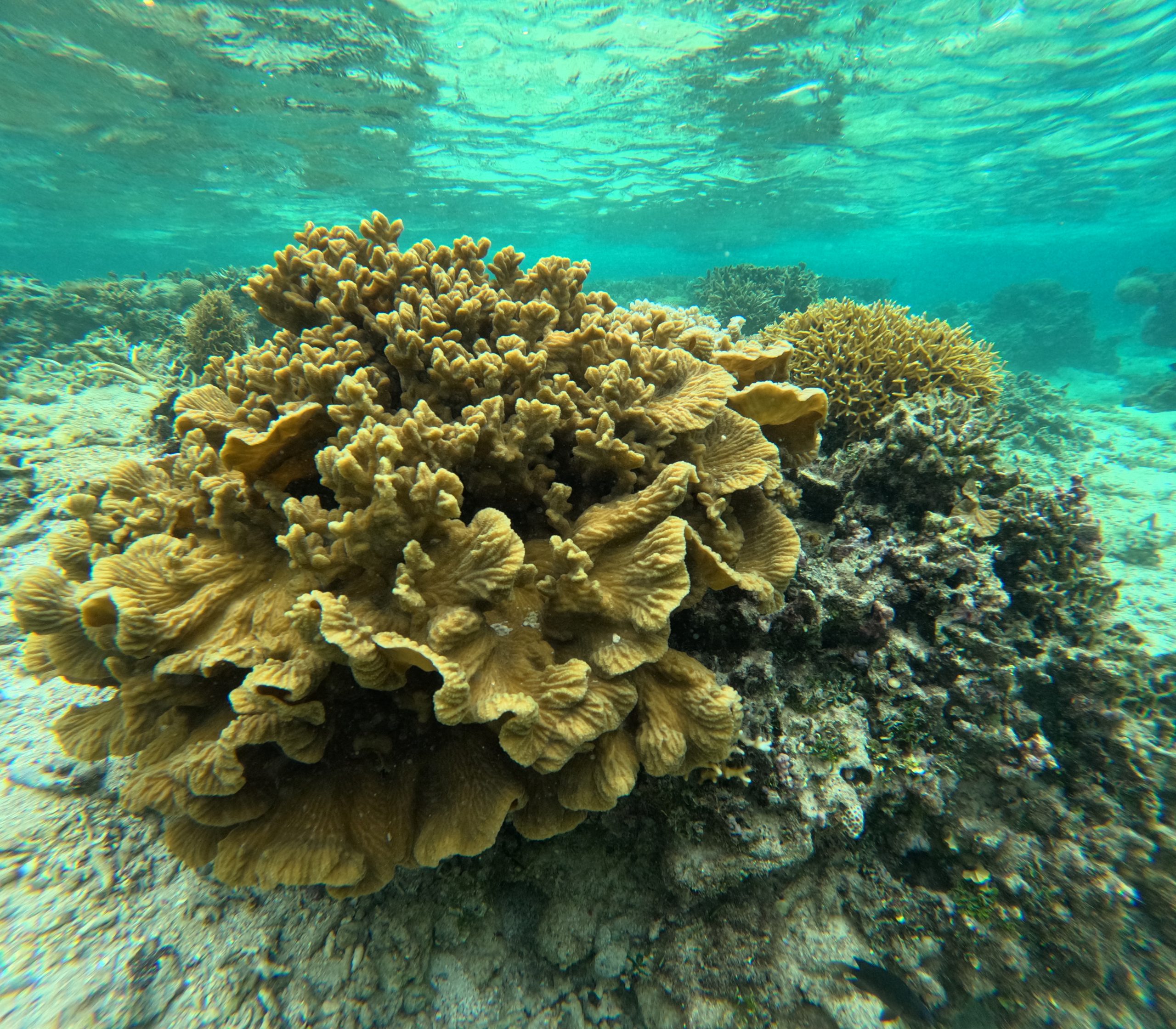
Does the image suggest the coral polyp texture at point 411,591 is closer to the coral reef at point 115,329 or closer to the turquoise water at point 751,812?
the turquoise water at point 751,812

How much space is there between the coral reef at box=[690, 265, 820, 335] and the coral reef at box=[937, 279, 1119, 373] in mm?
15436

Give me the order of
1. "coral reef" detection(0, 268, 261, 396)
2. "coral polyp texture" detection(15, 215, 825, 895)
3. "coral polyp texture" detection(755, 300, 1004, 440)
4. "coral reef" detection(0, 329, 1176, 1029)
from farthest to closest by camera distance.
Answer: "coral reef" detection(0, 268, 261, 396) < "coral polyp texture" detection(755, 300, 1004, 440) < "coral reef" detection(0, 329, 1176, 1029) < "coral polyp texture" detection(15, 215, 825, 895)

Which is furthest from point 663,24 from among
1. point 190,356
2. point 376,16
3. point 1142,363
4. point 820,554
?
point 1142,363

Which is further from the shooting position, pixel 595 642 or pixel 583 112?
pixel 583 112

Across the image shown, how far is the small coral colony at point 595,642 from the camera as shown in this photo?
205 cm

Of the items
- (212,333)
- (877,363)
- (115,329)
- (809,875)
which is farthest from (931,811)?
(115,329)

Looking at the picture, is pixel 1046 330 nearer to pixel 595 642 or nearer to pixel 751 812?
pixel 751 812

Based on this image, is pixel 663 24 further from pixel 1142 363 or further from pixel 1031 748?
pixel 1142 363

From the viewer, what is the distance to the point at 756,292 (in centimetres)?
1456

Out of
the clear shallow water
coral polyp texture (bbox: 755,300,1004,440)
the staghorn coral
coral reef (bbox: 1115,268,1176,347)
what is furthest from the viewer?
coral reef (bbox: 1115,268,1176,347)

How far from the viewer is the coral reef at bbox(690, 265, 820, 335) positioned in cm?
1395

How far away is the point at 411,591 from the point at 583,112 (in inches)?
1087

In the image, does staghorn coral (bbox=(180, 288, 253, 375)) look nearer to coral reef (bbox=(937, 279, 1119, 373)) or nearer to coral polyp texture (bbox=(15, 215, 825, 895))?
coral polyp texture (bbox=(15, 215, 825, 895))

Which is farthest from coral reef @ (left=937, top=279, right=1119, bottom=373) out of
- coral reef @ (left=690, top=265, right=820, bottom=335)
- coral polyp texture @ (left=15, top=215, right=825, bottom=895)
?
coral polyp texture @ (left=15, top=215, right=825, bottom=895)
